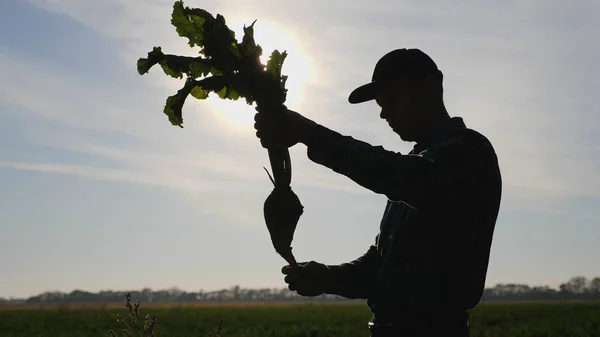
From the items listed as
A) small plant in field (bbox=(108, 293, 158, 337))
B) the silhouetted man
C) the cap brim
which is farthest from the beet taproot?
small plant in field (bbox=(108, 293, 158, 337))

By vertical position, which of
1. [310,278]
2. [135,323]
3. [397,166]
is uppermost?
[397,166]

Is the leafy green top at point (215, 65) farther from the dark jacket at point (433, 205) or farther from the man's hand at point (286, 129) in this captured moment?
the dark jacket at point (433, 205)

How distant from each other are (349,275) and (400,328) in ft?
2.49

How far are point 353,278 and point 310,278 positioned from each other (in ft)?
1.00

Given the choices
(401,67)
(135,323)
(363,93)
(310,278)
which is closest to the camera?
(401,67)

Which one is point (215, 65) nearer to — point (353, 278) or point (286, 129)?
point (286, 129)

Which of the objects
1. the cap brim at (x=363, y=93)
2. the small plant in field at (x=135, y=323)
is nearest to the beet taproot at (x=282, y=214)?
the cap brim at (x=363, y=93)

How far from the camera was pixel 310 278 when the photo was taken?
3.73 metres

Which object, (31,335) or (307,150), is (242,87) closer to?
(307,150)

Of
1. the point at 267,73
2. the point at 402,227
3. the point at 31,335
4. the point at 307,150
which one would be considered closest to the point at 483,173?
the point at 402,227

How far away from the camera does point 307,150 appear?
3014 millimetres

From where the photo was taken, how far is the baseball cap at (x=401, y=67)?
10.9ft

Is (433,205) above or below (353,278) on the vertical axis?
above

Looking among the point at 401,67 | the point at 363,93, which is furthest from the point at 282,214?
the point at 401,67
